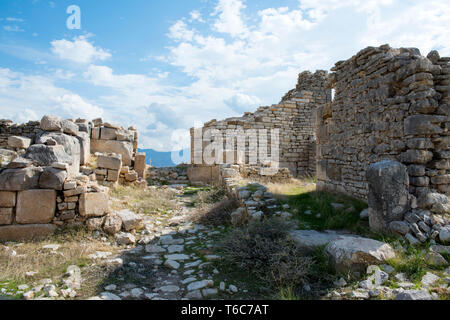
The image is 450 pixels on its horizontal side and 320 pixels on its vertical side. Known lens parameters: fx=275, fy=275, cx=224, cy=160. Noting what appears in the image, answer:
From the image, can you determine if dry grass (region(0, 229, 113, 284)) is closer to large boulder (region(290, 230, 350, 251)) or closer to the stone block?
large boulder (region(290, 230, 350, 251))

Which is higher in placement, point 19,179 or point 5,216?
point 19,179

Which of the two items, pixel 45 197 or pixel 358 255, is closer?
pixel 358 255

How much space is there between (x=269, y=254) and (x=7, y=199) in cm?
481

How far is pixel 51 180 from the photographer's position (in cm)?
527

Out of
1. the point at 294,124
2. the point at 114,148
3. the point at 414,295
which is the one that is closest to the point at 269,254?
the point at 414,295

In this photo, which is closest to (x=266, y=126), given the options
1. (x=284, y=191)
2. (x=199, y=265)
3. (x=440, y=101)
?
(x=284, y=191)

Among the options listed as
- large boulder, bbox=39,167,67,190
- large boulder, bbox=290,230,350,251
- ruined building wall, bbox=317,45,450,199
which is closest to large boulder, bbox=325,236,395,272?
large boulder, bbox=290,230,350,251

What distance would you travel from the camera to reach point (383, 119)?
16.8ft

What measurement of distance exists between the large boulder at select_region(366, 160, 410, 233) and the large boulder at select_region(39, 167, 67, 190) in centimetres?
562

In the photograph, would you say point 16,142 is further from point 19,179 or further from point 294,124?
point 294,124

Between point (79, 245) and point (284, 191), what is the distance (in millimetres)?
4805

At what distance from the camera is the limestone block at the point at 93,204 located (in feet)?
17.6

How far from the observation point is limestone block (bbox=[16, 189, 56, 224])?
5090 millimetres

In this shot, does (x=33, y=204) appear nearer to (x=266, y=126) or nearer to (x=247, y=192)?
(x=247, y=192)
